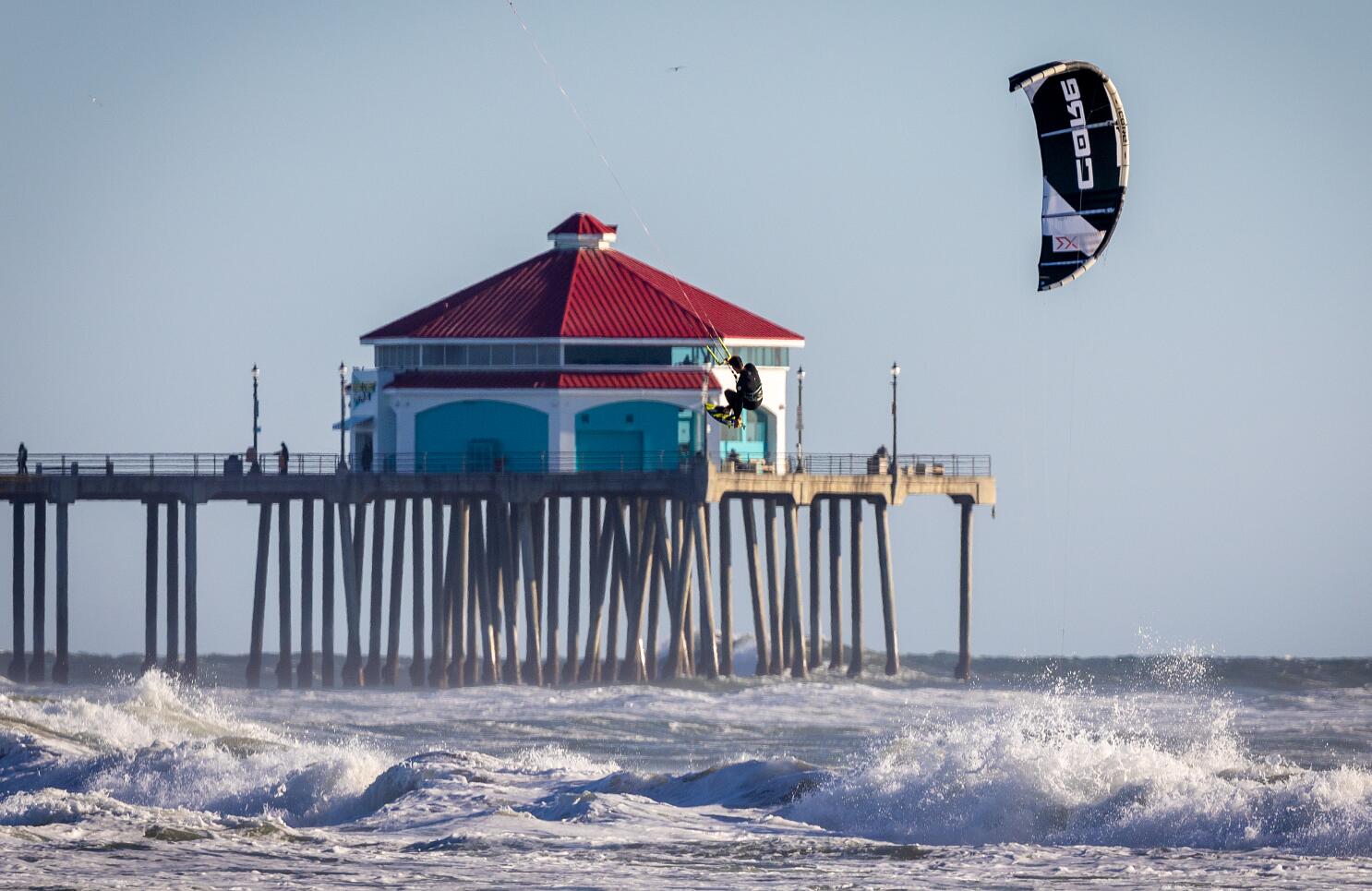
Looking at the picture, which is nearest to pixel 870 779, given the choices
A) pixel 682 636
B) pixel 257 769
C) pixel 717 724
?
pixel 257 769

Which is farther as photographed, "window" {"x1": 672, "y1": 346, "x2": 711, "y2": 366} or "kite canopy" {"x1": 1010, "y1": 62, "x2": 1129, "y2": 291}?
"window" {"x1": 672, "y1": 346, "x2": 711, "y2": 366}

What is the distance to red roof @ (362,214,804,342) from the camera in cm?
6234

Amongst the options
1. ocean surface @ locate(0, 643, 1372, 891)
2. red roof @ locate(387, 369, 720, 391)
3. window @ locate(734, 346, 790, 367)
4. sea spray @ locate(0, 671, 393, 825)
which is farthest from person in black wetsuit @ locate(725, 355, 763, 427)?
window @ locate(734, 346, 790, 367)

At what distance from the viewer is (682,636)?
205 ft

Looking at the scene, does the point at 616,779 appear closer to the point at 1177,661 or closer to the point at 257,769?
the point at 257,769

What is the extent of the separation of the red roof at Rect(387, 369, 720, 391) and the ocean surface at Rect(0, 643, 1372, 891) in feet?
25.4

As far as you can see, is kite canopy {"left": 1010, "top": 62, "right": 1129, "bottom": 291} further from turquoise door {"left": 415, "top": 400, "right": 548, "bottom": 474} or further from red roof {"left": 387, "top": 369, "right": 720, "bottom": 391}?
turquoise door {"left": 415, "top": 400, "right": 548, "bottom": 474}

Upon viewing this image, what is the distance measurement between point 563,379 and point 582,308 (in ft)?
7.99

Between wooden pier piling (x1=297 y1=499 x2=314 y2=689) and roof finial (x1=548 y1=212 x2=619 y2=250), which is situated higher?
roof finial (x1=548 y1=212 x2=619 y2=250)

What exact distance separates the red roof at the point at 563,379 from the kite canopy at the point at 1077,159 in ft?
75.5

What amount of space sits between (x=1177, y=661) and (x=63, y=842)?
59.0m

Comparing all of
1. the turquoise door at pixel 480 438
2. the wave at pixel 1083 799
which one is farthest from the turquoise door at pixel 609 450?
the wave at pixel 1083 799

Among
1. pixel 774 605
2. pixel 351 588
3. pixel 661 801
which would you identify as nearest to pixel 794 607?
pixel 774 605

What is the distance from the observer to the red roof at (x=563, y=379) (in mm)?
61406
